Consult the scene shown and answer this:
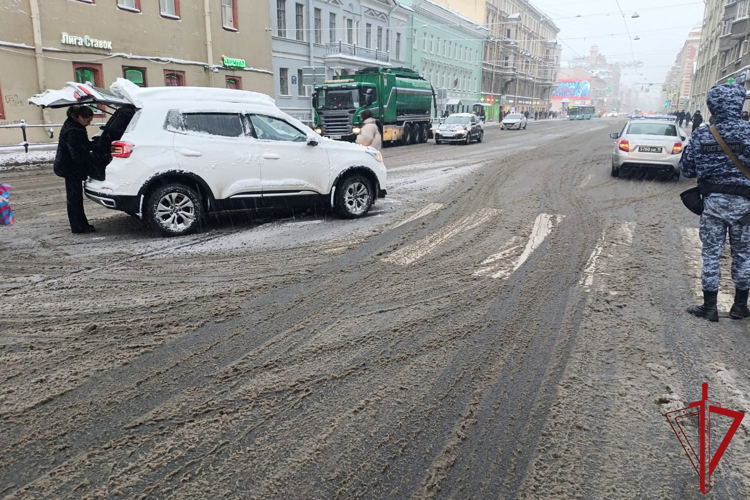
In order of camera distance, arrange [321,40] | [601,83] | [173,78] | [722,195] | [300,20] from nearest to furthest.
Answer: [722,195] < [173,78] < [300,20] < [321,40] < [601,83]

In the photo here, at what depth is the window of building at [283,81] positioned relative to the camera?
1318 inches

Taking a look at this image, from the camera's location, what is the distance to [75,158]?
7.13 meters

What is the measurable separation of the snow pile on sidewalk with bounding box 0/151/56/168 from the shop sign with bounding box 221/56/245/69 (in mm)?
→ 11930

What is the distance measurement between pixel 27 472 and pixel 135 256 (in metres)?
4.01

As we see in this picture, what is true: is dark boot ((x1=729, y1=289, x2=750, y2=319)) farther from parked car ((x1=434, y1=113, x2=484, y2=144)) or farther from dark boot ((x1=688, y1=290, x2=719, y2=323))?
parked car ((x1=434, y1=113, x2=484, y2=144))

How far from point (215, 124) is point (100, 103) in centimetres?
149

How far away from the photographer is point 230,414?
10.2 ft

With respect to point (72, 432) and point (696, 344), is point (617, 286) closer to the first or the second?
point (696, 344)

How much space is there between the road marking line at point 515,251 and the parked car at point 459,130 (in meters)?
19.3

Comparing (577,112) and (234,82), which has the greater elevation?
(577,112)

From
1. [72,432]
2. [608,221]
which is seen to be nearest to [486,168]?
[608,221]

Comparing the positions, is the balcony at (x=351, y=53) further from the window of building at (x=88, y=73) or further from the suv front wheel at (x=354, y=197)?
the suv front wheel at (x=354, y=197)

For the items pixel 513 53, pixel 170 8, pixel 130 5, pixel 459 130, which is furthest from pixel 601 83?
pixel 130 5

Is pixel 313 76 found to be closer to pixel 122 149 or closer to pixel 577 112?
pixel 122 149
